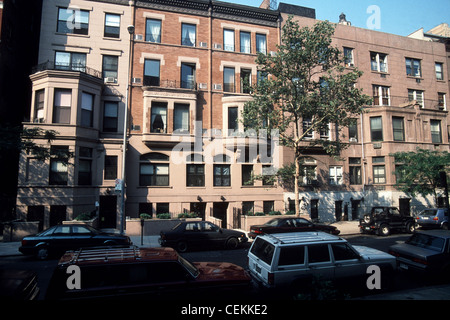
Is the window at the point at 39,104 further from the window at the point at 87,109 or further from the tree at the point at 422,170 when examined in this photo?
the tree at the point at 422,170

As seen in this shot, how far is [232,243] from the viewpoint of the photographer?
47.1ft

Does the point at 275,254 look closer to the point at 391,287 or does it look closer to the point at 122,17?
the point at 391,287

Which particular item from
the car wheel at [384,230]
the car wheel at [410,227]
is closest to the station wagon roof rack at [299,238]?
the car wheel at [384,230]

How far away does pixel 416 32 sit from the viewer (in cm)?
3259

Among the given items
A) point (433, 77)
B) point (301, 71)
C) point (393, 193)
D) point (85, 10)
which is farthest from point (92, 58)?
point (433, 77)

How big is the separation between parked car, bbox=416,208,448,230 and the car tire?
15.8 metres

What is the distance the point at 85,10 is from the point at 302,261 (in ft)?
78.7

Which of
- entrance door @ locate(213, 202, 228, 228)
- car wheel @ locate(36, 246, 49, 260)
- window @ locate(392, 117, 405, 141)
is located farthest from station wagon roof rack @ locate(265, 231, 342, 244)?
window @ locate(392, 117, 405, 141)

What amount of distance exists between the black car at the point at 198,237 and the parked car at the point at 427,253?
24.2 ft

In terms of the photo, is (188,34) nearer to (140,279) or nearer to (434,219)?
(140,279)

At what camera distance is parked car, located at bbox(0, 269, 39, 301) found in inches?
204

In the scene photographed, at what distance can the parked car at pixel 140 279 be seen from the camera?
543cm
